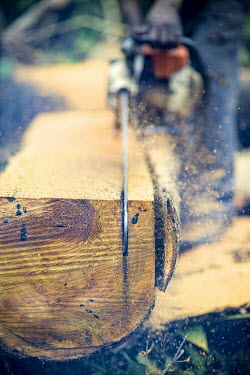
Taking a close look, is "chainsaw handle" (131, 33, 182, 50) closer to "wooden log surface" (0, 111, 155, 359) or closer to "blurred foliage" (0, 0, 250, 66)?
"wooden log surface" (0, 111, 155, 359)

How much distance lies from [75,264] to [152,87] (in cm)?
136

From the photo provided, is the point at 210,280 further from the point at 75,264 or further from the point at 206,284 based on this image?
the point at 75,264

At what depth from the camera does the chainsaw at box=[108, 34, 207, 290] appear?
1742 millimetres

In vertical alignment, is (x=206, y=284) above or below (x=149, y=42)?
below

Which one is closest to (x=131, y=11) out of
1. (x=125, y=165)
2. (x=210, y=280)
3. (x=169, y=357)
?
(x=125, y=165)

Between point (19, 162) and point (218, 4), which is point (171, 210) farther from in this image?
point (218, 4)

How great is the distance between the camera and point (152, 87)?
73.7 inches

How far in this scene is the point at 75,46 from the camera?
573cm

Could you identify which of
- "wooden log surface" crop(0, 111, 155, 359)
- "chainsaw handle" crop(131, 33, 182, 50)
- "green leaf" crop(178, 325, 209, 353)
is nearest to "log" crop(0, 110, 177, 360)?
"wooden log surface" crop(0, 111, 155, 359)

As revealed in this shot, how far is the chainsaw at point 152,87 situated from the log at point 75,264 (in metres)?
0.76

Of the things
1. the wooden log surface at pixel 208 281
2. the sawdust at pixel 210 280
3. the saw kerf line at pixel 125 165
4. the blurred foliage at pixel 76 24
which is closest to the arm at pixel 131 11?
the blurred foliage at pixel 76 24

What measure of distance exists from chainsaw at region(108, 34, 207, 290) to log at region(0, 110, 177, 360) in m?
0.76

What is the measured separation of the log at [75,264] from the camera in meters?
0.95

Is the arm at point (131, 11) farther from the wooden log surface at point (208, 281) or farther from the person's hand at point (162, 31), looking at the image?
the wooden log surface at point (208, 281)
